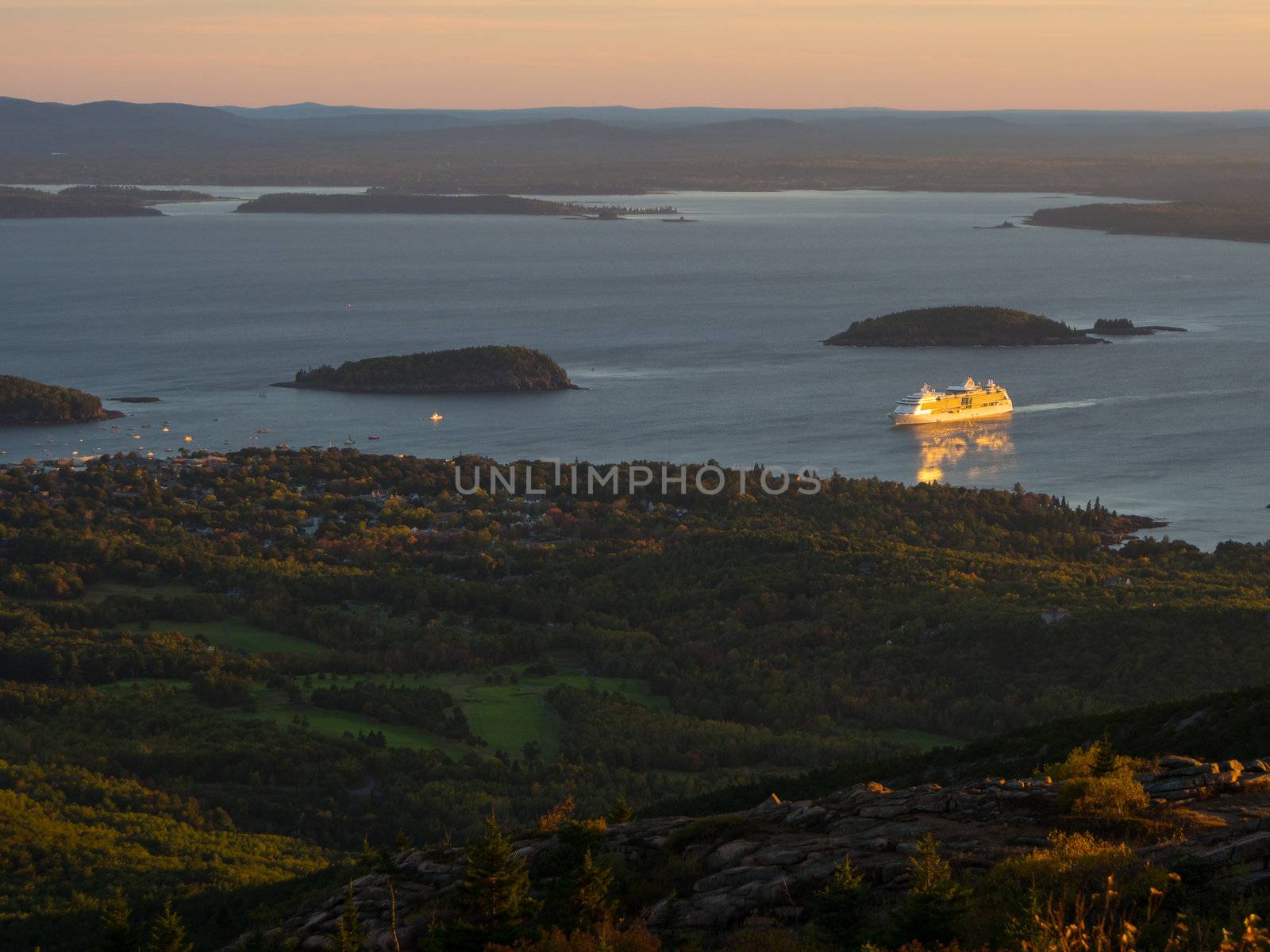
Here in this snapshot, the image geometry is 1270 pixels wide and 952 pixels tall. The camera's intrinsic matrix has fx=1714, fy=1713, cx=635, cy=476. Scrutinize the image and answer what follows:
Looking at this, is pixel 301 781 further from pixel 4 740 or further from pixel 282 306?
pixel 282 306

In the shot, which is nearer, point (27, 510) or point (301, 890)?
point (301, 890)

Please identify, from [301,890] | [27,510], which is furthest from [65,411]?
[301,890]

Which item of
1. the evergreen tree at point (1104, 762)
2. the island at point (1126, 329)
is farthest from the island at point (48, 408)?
the evergreen tree at point (1104, 762)

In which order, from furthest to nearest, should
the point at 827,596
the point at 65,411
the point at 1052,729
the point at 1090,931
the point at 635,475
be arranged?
the point at 65,411, the point at 635,475, the point at 827,596, the point at 1052,729, the point at 1090,931

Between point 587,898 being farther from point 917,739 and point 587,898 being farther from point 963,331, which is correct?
point 963,331

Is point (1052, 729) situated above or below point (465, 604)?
above

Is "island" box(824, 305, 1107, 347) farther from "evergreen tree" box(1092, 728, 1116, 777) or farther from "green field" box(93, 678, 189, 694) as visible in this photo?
"evergreen tree" box(1092, 728, 1116, 777)
